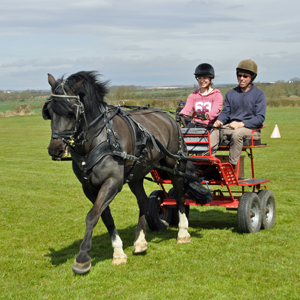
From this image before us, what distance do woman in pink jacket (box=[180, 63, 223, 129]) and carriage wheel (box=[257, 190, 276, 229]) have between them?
1.50 meters

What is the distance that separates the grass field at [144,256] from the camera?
4.30m

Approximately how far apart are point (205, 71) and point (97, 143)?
261 centimetres

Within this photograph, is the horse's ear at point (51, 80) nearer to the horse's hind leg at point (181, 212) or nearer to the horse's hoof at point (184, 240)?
the horse's hind leg at point (181, 212)

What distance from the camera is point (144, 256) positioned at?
553 centimetres

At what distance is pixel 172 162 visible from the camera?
6234 mm

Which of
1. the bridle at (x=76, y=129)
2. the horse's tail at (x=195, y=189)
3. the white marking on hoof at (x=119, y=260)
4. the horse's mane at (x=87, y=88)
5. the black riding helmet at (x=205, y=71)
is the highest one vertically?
the black riding helmet at (x=205, y=71)

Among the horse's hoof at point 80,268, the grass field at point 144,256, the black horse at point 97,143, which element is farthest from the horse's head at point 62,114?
the grass field at point 144,256

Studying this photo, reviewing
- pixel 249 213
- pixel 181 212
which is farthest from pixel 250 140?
pixel 181 212

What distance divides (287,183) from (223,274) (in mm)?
6901

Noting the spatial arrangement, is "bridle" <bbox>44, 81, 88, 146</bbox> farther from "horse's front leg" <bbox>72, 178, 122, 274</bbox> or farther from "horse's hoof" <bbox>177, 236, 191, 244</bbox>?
"horse's hoof" <bbox>177, 236, 191, 244</bbox>

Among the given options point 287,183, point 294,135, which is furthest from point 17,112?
point 287,183

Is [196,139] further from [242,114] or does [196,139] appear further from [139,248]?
[139,248]

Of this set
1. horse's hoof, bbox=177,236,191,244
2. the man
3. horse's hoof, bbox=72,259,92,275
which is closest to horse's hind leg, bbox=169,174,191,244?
horse's hoof, bbox=177,236,191,244

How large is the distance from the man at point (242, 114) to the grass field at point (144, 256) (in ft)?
4.75
